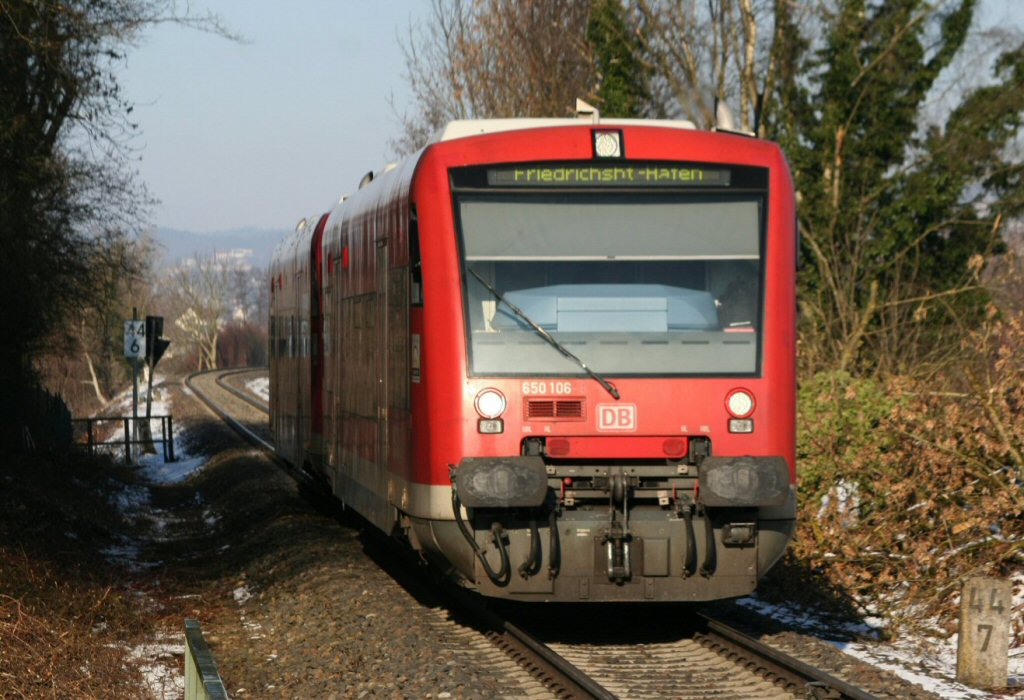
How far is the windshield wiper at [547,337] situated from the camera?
923cm

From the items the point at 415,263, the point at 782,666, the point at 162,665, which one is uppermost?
the point at 415,263

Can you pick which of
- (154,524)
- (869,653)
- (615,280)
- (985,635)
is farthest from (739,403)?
(154,524)

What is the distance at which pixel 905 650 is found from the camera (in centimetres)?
987

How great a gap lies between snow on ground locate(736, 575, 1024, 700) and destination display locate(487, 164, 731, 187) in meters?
3.12

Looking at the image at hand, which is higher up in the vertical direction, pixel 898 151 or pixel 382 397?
pixel 898 151

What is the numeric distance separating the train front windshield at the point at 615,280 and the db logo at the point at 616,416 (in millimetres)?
203

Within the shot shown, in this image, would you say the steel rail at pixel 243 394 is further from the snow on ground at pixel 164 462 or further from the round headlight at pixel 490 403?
the round headlight at pixel 490 403

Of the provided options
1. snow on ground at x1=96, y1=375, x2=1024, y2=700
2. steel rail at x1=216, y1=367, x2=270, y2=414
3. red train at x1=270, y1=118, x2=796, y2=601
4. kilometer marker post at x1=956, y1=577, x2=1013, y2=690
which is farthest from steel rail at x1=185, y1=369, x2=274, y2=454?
kilometer marker post at x1=956, y1=577, x2=1013, y2=690

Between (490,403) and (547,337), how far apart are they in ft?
1.80

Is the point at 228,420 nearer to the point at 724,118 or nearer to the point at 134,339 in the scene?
the point at 134,339

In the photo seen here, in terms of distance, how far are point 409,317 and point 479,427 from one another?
1066 millimetres

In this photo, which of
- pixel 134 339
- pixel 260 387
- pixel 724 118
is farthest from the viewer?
pixel 260 387

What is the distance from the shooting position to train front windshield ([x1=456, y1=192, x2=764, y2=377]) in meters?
9.30

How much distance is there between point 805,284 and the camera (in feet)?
80.8
